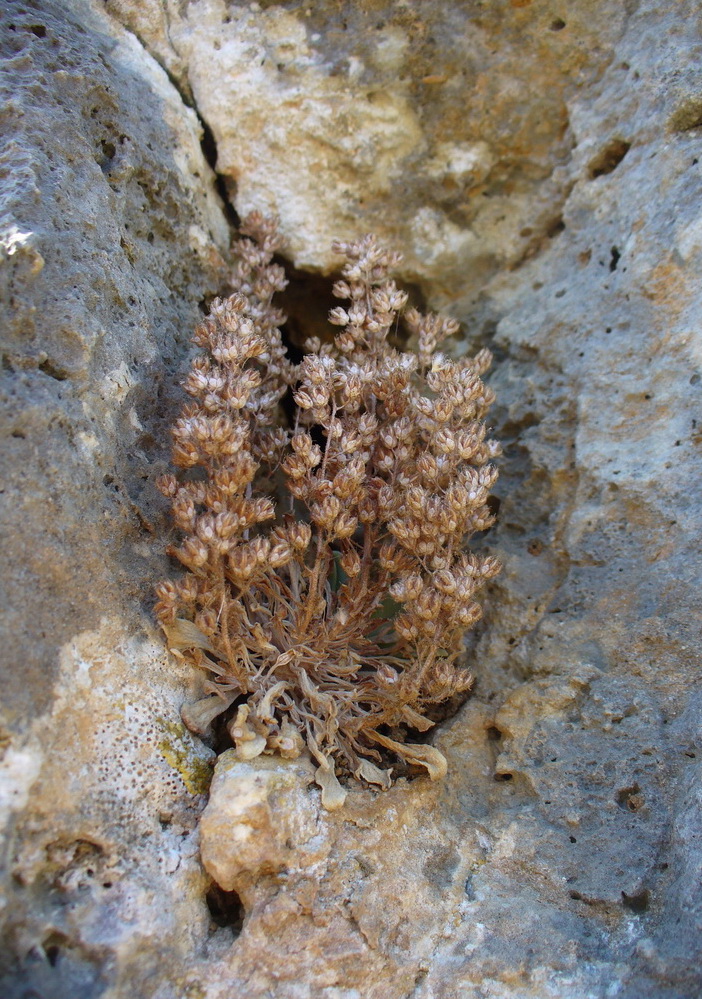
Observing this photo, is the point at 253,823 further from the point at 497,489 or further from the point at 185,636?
the point at 497,489

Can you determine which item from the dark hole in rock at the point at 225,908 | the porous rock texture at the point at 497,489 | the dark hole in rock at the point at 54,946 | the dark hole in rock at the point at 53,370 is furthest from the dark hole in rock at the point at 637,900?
the dark hole in rock at the point at 53,370

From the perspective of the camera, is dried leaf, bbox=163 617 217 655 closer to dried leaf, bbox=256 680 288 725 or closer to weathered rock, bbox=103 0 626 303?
dried leaf, bbox=256 680 288 725

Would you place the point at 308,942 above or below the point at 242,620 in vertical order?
below

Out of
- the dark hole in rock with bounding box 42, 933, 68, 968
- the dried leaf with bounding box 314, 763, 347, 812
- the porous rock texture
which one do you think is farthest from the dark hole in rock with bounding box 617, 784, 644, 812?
the dark hole in rock with bounding box 42, 933, 68, 968

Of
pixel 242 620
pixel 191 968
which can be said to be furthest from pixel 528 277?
pixel 191 968

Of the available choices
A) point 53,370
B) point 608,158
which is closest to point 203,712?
point 53,370

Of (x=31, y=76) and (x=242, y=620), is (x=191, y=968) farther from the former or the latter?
(x=31, y=76)
